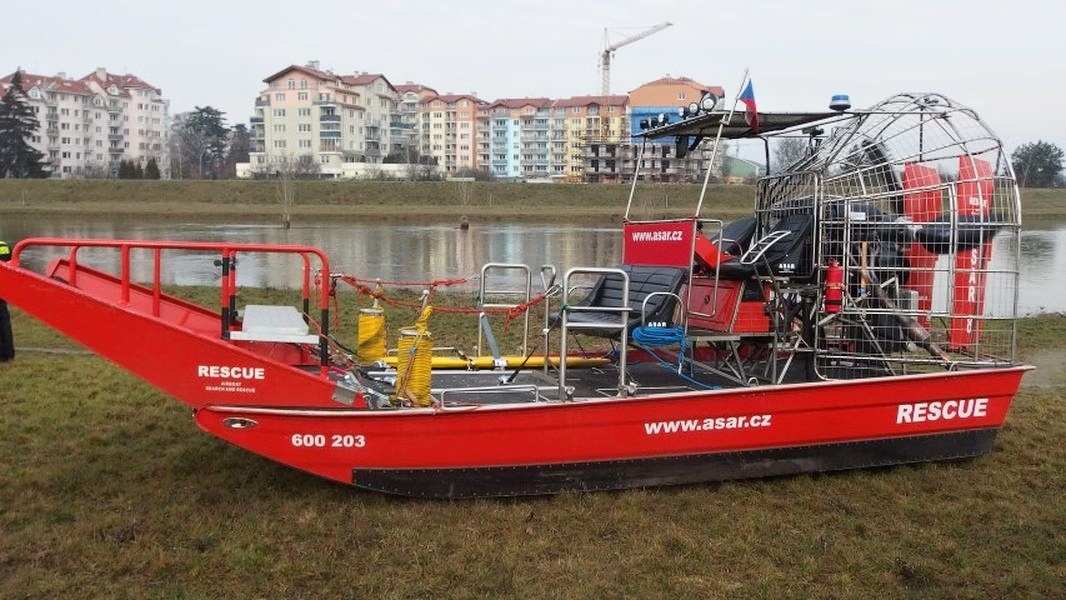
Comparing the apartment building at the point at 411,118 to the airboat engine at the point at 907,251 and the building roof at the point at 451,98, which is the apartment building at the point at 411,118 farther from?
the airboat engine at the point at 907,251

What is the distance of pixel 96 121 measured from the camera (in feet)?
386

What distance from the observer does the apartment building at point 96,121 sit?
110438 millimetres

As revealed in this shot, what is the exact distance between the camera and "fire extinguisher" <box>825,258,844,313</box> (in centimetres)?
662

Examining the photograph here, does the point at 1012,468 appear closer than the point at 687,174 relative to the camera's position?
Yes

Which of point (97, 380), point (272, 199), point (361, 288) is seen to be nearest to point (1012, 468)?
point (361, 288)

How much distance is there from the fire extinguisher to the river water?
5.15 m

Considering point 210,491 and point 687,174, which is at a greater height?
point 687,174

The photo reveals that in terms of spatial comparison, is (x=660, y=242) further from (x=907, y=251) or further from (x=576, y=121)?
(x=576, y=121)

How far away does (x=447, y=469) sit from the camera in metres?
5.85

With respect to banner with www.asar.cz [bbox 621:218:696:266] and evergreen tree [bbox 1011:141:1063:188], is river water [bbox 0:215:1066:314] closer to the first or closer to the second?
banner with www.asar.cz [bbox 621:218:696:266]

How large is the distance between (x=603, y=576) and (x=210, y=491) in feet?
9.66

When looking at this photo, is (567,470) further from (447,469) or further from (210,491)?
(210,491)

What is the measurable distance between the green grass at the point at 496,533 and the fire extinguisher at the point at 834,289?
135 centimetres

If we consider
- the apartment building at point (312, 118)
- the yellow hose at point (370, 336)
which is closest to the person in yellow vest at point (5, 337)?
the yellow hose at point (370, 336)
